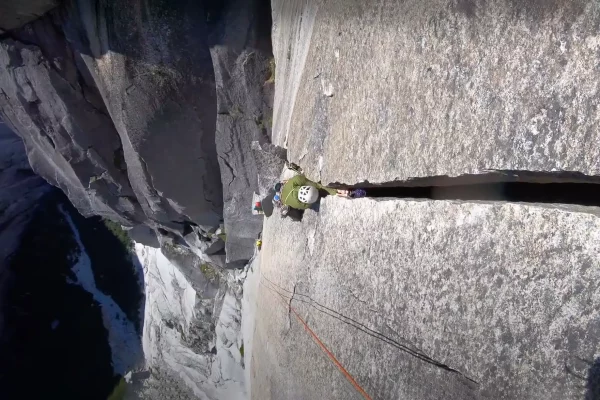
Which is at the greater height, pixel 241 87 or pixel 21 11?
pixel 21 11

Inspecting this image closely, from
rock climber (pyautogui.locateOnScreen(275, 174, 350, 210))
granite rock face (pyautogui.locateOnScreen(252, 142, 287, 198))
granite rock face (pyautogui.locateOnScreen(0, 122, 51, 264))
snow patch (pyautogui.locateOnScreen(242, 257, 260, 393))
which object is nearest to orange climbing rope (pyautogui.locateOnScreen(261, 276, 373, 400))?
rock climber (pyautogui.locateOnScreen(275, 174, 350, 210))

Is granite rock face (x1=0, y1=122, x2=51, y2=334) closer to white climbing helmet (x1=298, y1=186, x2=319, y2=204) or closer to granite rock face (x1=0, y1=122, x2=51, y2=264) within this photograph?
granite rock face (x1=0, y1=122, x2=51, y2=264)

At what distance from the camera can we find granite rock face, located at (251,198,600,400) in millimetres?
1964

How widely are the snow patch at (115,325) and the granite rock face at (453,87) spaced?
49.5ft

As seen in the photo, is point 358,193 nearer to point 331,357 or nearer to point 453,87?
point 453,87

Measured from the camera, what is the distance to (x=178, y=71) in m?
7.12

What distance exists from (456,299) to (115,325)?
57.2 feet

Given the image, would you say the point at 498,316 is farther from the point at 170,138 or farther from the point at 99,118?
the point at 99,118

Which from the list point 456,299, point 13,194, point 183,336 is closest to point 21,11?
point 456,299

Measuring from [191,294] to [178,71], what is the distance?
7706 millimetres

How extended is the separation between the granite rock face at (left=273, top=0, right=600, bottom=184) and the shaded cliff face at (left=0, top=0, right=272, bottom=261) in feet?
9.56

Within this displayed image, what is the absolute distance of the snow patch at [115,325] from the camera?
52.1 ft

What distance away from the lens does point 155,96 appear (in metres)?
7.23

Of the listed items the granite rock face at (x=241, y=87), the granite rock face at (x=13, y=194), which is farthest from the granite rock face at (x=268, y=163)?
the granite rock face at (x=13, y=194)
